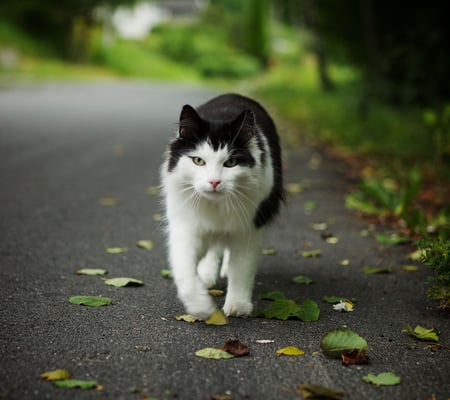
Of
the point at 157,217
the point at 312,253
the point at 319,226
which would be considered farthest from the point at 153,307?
the point at 319,226

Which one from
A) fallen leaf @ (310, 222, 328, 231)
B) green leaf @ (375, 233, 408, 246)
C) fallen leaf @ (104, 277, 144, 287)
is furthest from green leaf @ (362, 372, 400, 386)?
fallen leaf @ (310, 222, 328, 231)

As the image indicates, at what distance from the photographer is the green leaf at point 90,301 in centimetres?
382

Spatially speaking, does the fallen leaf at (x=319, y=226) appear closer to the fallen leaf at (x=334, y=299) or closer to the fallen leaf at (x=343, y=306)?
the fallen leaf at (x=334, y=299)

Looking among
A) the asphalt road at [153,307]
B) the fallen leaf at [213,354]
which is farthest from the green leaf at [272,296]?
the fallen leaf at [213,354]

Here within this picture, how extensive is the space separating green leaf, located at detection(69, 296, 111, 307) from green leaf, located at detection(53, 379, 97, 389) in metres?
1.06

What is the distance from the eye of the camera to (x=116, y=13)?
1647 inches

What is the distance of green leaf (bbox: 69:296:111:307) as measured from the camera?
3823mm

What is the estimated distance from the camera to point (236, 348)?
322 cm

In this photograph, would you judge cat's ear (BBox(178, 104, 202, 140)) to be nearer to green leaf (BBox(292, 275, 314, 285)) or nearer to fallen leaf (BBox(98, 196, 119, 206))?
green leaf (BBox(292, 275, 314, 285))

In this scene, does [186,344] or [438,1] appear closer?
[186,344]

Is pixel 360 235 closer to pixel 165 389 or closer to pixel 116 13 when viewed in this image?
pixel 165 389

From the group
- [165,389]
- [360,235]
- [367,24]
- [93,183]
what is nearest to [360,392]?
[165,389]

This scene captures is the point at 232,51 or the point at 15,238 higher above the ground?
the point at 232,51

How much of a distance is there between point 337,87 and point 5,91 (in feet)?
35.3
